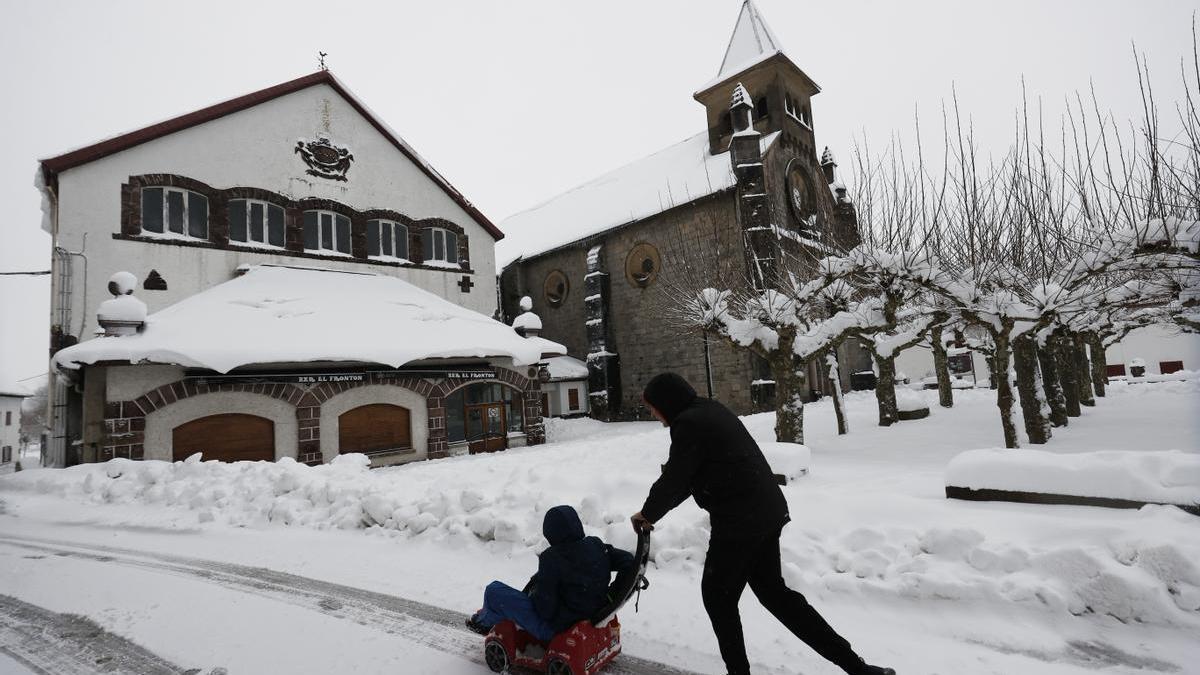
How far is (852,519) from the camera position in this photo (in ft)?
17.0

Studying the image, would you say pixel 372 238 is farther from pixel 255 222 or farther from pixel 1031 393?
pixel 1031 393

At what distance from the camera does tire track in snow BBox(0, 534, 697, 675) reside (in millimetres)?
3717

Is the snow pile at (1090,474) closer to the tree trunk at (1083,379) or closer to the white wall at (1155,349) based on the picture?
the tree trunk at (1083,379)

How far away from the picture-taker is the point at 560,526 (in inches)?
121

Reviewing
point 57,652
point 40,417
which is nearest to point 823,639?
point 57,652

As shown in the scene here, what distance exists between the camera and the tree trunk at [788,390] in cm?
1096

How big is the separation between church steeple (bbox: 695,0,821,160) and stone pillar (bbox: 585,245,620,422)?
835cm

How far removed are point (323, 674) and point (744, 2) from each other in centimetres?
3348

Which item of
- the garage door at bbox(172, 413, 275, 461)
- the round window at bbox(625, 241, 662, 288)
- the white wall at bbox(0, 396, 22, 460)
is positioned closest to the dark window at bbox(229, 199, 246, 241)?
the garage door at bbox(172, 413, 275, 461)

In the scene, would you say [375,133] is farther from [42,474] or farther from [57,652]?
[57,652]

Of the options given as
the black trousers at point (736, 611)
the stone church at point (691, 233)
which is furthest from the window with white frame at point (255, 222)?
the black trousers at point (736, 611)

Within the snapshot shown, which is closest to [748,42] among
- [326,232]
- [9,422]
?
[326,232]

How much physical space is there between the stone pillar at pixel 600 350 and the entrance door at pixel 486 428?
8.29 meters

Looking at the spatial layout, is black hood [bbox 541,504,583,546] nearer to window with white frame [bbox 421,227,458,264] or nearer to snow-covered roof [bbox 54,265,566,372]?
snow-covered roof [bbox 54,265,566,372]
